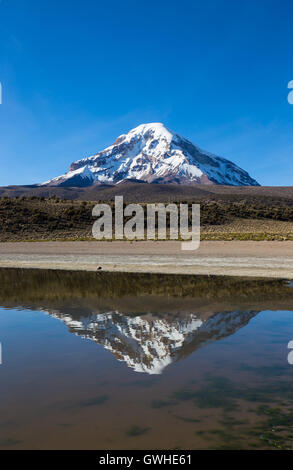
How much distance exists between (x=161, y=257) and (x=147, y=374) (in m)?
20.4

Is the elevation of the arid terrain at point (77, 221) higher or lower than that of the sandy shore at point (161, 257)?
higher

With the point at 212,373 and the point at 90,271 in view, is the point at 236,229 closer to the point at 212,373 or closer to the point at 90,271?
the point at 90,271

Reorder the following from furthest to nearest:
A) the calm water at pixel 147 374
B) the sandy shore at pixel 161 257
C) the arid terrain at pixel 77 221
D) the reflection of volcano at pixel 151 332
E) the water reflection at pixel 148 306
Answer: the arid terrain at pixel 77 221
the sandy shore at pixel 161 257
the water reflection at pixel 148 306
the reflection of volcano at pixel 151 332
the calm water at pixel 147 374

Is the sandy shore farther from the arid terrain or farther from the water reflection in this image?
the arid terrain

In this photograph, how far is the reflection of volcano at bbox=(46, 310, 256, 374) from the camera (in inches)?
294

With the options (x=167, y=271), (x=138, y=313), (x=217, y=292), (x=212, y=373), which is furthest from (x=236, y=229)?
(x=212, y=373)

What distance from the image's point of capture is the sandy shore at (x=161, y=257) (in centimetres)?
2184

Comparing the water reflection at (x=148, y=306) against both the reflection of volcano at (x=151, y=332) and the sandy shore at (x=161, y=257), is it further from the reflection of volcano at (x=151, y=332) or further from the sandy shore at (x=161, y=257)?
the sandy shore at (x=161, y=257)

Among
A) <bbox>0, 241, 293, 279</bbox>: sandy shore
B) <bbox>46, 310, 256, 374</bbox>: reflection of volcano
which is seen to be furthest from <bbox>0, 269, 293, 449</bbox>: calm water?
<bbox>0, 241, 293, 279</bbox>: sandy shore

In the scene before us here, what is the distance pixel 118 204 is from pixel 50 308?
48.6 m

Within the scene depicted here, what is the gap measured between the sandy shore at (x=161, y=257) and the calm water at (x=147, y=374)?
27.9 feet

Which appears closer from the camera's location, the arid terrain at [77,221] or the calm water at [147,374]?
the calm water at [147,374]

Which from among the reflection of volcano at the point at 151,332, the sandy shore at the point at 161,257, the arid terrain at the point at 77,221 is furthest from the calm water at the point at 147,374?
the arid terrain at the point at 77,221
